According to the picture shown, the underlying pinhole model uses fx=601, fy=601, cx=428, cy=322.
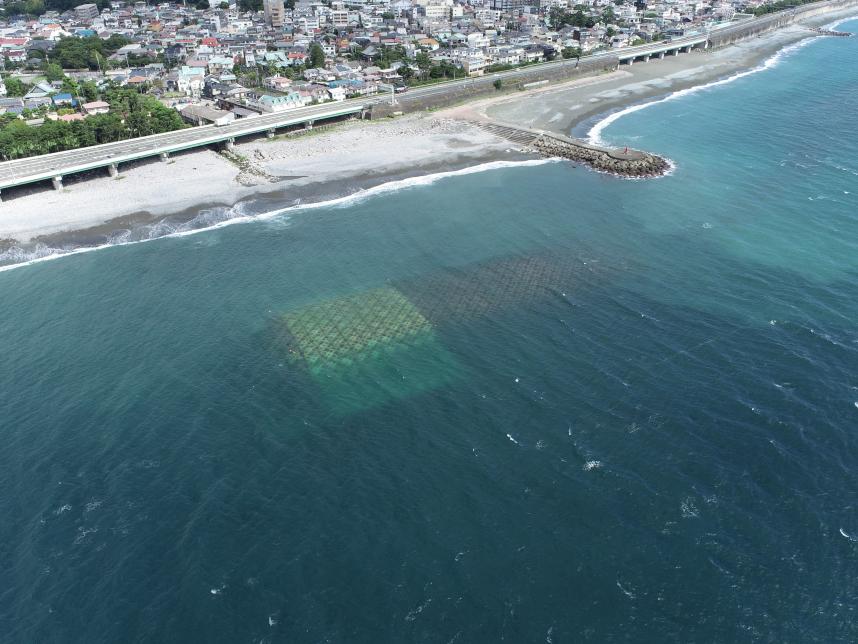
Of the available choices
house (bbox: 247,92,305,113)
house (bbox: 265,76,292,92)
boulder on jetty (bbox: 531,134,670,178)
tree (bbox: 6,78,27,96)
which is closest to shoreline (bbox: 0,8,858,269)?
boulder on jetty (bbox: 531,134,670,178)

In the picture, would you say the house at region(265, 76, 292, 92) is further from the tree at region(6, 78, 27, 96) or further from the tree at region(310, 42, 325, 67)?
the tree at region(6, 78, 27, 96)

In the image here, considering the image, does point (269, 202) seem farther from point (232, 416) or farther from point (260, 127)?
point (232, 416)

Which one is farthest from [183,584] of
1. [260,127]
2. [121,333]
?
[260,127]

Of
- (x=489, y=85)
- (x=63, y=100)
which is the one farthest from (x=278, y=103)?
(x=489, y=85)

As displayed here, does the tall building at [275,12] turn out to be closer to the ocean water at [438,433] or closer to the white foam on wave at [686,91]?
the white foam on wave at [686,91]

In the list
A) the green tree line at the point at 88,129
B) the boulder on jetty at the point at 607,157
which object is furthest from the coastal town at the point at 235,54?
the boulder on jetty at the point at 607,157

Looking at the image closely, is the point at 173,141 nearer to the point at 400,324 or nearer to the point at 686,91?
the point at 400,324
